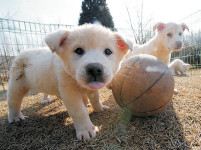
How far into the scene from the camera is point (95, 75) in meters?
1.90

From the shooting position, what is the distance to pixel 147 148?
1978 millimetres

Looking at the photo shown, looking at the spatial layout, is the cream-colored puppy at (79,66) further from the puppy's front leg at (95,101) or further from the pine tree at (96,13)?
the pine tree at (96,13)

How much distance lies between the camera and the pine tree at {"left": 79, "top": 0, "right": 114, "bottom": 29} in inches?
771

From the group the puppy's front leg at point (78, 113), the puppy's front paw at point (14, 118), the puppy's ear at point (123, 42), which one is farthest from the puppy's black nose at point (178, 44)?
the puppy's front paw at point (14, 118)

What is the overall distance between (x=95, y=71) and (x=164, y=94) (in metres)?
1.39

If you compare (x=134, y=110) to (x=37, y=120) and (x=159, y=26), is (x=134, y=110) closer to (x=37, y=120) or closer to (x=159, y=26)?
(x=37, y=120)

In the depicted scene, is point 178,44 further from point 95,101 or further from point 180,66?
point 180,66

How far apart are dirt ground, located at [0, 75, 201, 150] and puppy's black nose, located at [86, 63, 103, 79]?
1.05 meters

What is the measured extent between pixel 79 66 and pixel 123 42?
3.03ft

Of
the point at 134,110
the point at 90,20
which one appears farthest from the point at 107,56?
the point at 90,20

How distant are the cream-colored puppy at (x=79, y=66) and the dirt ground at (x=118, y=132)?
271mm

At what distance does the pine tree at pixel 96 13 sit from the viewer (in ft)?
64.2

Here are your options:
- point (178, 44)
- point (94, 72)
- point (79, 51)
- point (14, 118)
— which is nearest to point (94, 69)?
point (94, 72)

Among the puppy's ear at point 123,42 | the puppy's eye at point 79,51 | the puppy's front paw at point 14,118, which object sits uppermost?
the puppy's ear at point 123,42
